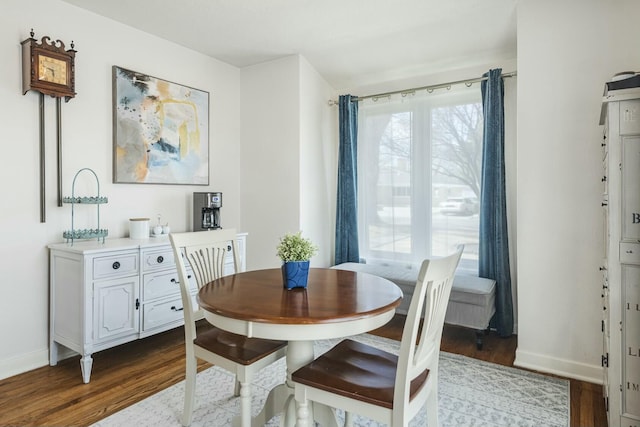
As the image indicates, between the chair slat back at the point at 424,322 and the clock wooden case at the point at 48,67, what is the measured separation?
2729mm

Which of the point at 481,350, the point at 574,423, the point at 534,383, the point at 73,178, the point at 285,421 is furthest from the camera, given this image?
the point at 481,350

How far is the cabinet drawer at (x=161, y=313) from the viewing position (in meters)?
2.78

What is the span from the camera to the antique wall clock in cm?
250

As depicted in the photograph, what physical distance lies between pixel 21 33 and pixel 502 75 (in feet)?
12.1

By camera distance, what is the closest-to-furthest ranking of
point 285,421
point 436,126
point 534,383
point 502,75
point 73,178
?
point 285,421, point 534,383, point 73,178, point 502,75, point 436,126

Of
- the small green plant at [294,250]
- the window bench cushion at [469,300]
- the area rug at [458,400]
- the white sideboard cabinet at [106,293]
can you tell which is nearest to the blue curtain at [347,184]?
the window bench cushion at [469,300]

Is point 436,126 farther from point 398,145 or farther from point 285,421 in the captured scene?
point 285,421

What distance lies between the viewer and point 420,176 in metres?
3.80

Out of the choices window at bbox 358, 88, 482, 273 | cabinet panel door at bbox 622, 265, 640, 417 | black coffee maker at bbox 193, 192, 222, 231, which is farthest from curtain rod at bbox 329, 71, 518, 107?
cabinet panel door at bbox 622, 265, 640, 417

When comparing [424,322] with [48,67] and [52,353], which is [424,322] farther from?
[48,67]

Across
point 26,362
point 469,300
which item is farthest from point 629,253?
point 26,362

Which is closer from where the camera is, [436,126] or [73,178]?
[73,178]

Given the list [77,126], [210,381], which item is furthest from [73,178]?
[210,381]

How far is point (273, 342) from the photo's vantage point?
6.25ft
